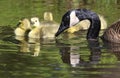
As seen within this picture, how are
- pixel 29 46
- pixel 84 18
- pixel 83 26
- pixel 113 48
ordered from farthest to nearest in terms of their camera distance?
pixel 83 26 → pixel 84 18 → pixel 29 46 → pixel 113 48

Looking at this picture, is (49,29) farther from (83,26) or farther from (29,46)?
(83,26)

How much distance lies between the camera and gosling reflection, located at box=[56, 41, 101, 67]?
30.8ft

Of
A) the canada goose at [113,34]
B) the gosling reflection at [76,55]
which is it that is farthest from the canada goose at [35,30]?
the canada goose at [113,34]

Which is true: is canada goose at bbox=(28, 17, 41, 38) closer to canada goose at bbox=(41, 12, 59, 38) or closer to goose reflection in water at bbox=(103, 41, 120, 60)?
canada goose at bbox=(41, 12, 59, 38)

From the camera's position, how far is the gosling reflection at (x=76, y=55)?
940 centimetres

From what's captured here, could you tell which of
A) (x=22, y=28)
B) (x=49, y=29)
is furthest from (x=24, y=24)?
(x=49, y=29)

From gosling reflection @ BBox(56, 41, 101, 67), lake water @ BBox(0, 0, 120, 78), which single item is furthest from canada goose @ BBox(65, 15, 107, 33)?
gosling reflection @ BBox(56, 41, 101, 67)

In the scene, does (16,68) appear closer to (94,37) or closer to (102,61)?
(102,61)

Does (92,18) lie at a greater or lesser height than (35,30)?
greater

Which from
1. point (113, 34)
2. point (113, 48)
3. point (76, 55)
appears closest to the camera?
point (76, 55)

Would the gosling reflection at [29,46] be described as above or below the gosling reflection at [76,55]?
above

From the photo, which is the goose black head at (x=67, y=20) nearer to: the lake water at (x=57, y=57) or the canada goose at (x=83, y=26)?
the lake water at (x=57, y=57)

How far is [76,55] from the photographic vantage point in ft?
32.5

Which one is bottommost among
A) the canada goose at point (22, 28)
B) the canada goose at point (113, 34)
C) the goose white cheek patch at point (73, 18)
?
the canada goose at point (113, 34)
